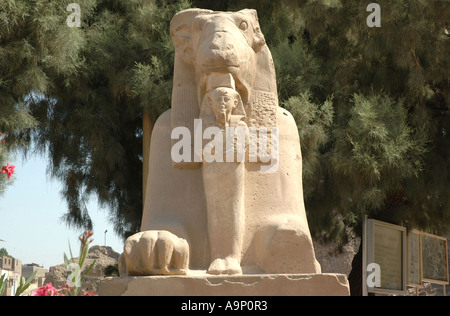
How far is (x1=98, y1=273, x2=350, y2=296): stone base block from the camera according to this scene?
10.0ft

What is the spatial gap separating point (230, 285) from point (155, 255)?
0.36 meters

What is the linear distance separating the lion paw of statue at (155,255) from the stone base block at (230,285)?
0.18 ft

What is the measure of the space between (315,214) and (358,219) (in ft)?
3.99

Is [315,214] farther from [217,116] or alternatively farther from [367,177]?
[217,116]

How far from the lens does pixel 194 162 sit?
3.62m

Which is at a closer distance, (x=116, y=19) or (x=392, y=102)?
(x=392, y=102)

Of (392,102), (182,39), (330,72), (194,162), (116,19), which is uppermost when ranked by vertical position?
(116,19)

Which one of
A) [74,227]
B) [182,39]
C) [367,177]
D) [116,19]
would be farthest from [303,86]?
[182,39]

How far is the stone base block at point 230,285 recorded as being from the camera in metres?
3.05

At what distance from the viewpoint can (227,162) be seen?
347 centimetres

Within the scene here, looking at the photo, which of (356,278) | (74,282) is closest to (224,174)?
(74,282)

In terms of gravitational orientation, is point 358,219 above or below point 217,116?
above

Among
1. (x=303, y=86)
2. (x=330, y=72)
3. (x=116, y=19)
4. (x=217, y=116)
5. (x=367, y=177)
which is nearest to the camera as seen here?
(x=217, y=116)

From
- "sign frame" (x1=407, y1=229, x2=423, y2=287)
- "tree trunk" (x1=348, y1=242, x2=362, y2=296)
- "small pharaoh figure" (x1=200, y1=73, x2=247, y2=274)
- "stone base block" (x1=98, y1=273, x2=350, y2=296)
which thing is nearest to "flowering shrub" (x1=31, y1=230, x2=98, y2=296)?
"stone base block" (x1=98, y1=273, x2=350, y2=296)
